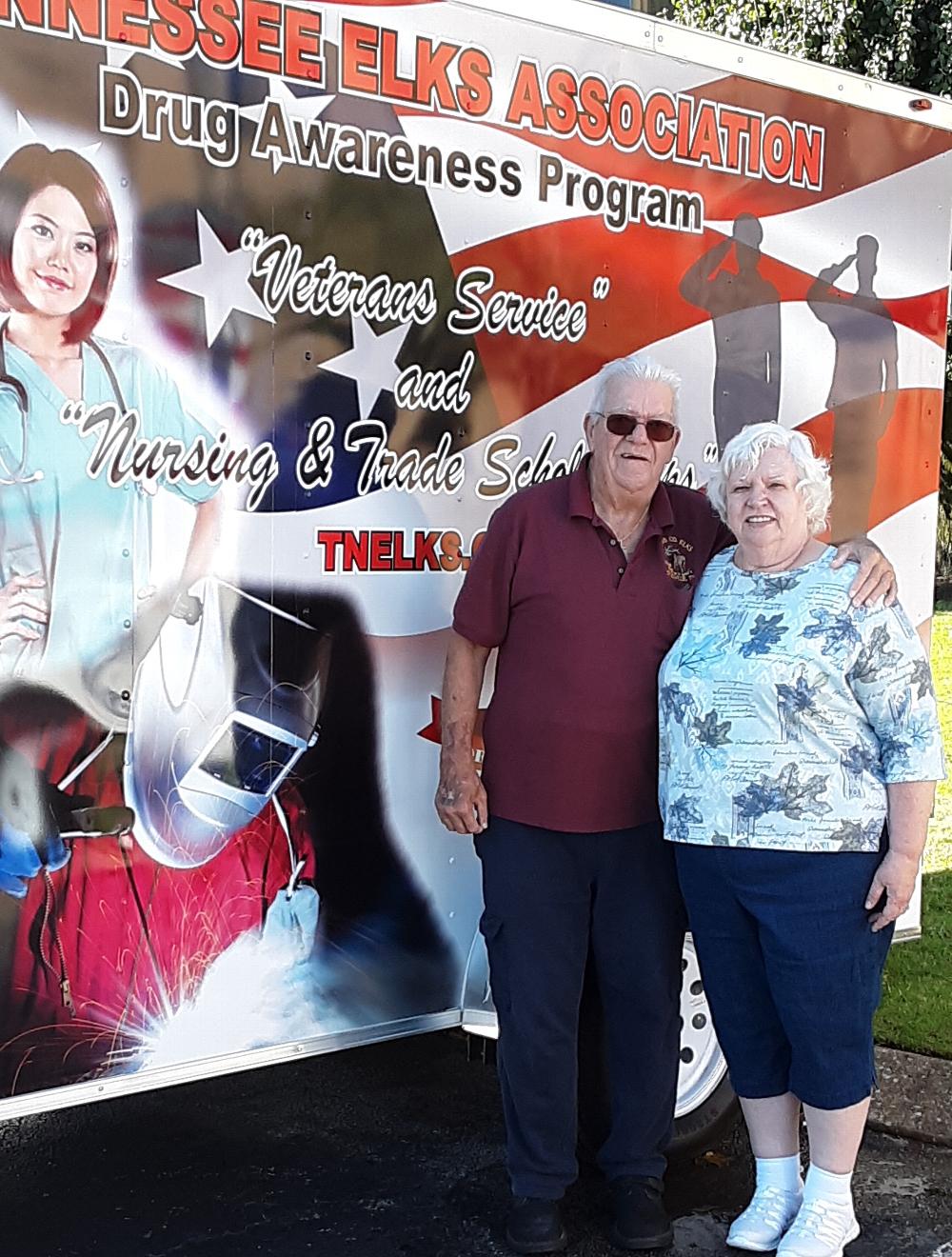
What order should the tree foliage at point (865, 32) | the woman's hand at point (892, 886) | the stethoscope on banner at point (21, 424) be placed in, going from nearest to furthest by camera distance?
the stethoscope on banner at point (21, 424) < the woman's hand at point (892, 886) < the tree foliage at point (865, 32)

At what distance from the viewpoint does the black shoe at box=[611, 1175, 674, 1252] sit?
3.29 metres

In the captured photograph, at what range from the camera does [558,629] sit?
10.3 ft

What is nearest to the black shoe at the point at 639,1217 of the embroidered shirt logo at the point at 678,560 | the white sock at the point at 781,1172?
the white sock at the point at 781,1172

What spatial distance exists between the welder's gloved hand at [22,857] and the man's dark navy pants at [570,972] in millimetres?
Result: 932

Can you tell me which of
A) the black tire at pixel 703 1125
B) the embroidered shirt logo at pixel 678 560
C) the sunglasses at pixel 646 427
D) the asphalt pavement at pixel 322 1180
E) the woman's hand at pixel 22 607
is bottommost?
the asphalt pavement at pixel 322 1180

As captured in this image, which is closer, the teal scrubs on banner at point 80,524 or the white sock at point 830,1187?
the teal scrubs on banner at point 80,524

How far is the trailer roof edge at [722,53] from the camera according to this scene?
3357 mm

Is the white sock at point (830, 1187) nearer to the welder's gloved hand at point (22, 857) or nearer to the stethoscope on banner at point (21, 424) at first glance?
the welder's gloved hand at point (22, 857)

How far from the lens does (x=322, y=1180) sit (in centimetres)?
367

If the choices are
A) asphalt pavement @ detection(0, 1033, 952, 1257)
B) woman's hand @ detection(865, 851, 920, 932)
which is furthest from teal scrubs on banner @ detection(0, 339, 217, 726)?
woman's hand @ detection(865, 851, 920, 932)

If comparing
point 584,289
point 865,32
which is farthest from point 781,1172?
point 865,32

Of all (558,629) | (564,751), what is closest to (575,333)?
(558,629)

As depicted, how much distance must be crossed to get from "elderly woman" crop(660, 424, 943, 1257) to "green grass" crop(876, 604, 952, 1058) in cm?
148

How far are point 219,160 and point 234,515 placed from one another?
0.69 m
